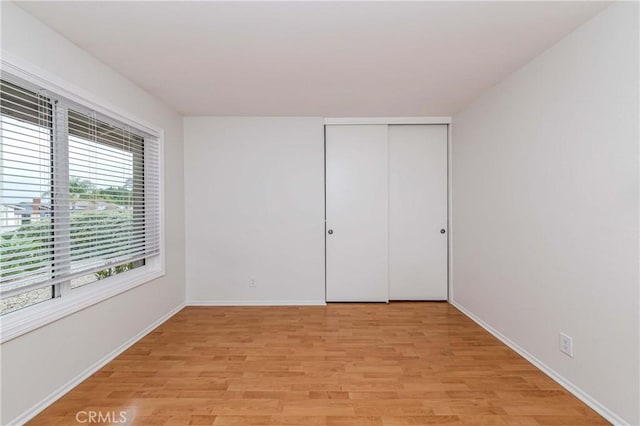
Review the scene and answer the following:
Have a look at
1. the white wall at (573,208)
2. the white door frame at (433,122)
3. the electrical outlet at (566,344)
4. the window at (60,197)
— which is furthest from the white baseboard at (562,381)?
the window at (60,197)

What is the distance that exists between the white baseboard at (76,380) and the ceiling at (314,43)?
7.72 feet

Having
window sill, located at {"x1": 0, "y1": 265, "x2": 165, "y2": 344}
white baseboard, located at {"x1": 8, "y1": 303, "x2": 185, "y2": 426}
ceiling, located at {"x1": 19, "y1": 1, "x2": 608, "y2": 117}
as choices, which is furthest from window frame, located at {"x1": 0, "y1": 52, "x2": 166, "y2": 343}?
white baseboard, located at {"x1": 8, "y1": 303, "x2": 185, "y2": 426}

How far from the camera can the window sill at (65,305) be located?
1.67 m

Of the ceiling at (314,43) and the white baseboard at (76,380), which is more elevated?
the ceiling at (314,43)

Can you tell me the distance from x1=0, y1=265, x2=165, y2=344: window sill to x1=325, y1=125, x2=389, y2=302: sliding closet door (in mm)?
2179

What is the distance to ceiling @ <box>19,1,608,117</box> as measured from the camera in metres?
1.72

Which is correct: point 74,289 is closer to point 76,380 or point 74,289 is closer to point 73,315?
point 73,315

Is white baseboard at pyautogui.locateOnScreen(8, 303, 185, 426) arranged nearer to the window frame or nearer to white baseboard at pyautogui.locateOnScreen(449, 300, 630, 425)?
the window frame

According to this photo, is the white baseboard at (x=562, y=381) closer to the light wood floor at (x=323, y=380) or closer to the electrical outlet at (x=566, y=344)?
the light wood floor at (x=323, y=380)

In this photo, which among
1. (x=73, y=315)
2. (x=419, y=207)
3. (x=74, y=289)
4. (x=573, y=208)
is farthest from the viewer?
(x=419, y=207)

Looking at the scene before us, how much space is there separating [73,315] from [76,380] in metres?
0.46

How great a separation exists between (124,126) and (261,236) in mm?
1869

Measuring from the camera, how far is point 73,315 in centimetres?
207

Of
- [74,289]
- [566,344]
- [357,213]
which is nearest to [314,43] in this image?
[357,213]
